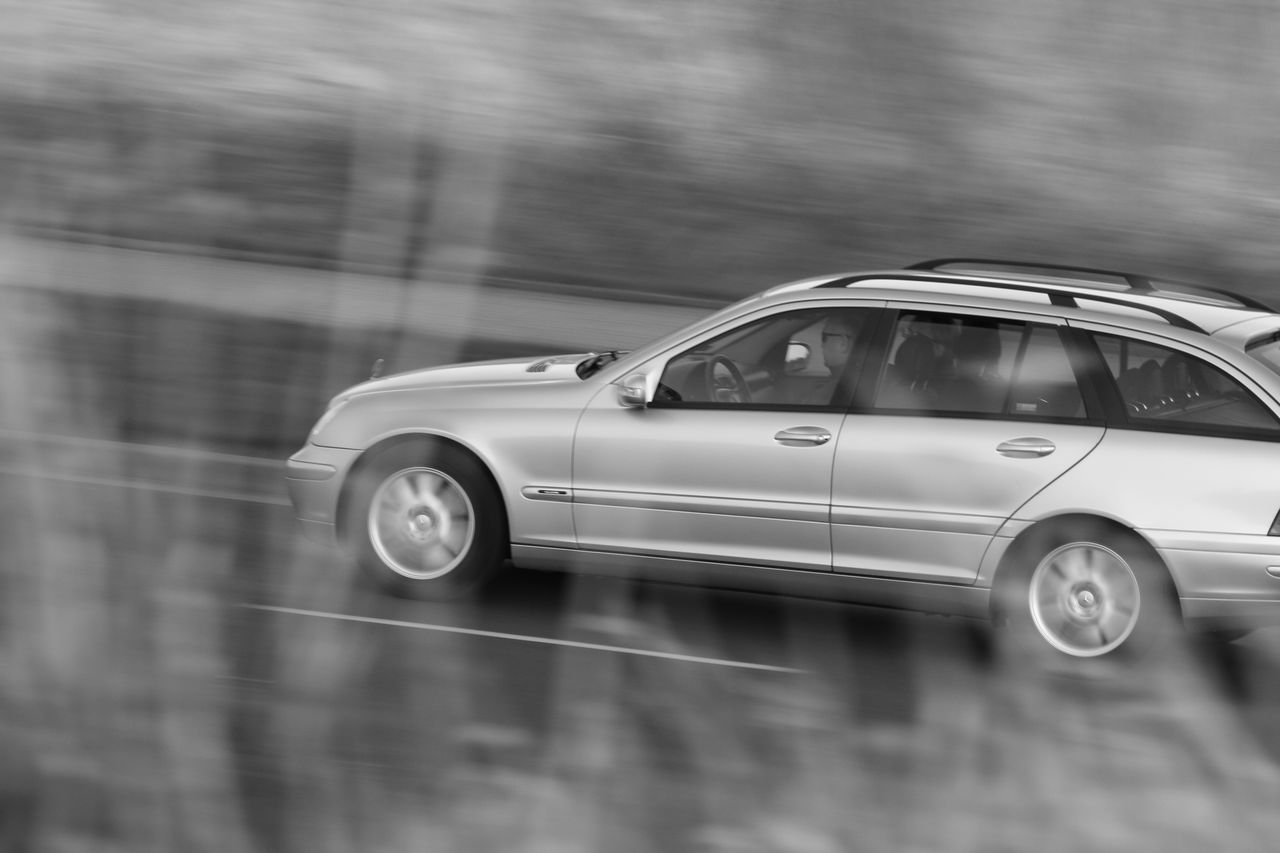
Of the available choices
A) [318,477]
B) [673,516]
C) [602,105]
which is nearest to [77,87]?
[602,105]

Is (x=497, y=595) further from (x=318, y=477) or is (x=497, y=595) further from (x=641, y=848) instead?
(x=641, y=848)

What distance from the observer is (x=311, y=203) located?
1648 centimetres

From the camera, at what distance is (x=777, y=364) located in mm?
6770

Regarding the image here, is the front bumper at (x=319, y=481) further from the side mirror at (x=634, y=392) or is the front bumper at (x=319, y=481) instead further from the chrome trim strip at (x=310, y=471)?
the side mirror at (x=634, y=392)

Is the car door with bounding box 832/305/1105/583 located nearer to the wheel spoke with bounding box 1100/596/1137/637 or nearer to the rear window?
the wheel spoke with bounding box 1100/596/1137/637

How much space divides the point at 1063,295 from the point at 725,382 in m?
1.34

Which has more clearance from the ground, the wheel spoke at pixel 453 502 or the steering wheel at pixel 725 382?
the steering wheel at pixel 725 382

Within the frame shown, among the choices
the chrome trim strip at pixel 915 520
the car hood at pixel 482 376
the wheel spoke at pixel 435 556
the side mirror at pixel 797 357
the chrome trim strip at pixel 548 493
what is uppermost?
the side mirror at pixel 797 357

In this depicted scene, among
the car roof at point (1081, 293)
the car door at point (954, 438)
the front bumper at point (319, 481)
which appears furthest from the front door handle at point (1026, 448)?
the front bumper at point (319, 481)

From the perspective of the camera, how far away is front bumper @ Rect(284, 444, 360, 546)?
23.1 ft

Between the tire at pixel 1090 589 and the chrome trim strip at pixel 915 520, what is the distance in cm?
15

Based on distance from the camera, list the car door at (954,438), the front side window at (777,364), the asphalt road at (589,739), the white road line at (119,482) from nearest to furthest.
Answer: the asphalt road at (589,739), the white road line at (119,482), the car door at (954,438), the front side window at (777,364)

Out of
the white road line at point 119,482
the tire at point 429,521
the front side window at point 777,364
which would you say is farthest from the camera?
the tire at point 429,521

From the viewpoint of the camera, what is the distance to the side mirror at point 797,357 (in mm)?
6719
